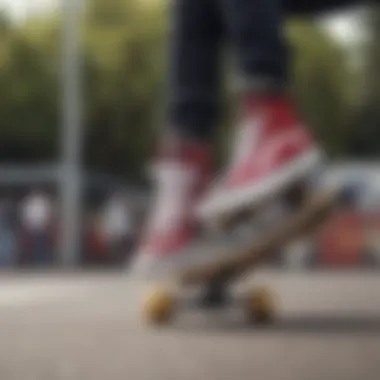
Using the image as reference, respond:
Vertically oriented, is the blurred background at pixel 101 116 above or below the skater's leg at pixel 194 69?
above

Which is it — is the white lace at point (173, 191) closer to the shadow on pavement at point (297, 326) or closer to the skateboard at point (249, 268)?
the skateboard at point (249, 268)

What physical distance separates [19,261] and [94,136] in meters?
3.39

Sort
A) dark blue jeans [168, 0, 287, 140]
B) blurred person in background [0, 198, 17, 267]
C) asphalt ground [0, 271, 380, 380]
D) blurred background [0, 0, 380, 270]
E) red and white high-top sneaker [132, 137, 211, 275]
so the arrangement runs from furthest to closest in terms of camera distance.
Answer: blurred background [0, 0, 380, 270] → blurred person in background [0, 198, 17, 267] → dark blue jeans [168, 0, 287, 140] → red and white high-top sneaker [132, 137, 211, 275] → asphalt ground [0, 271, 380, 380]

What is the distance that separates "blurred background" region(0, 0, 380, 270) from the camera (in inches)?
674

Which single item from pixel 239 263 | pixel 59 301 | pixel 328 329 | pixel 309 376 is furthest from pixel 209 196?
pixel 59 301

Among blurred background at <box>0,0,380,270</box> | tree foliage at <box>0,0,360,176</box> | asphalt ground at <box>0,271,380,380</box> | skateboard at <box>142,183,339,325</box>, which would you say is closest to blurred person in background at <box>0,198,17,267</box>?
blurred background at <box>0,0,380,270</box>

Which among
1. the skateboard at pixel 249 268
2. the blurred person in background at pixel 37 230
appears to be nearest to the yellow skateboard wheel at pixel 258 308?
the skateboard at pixel 249 268

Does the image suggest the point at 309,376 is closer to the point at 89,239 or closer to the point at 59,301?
the point at 59,301

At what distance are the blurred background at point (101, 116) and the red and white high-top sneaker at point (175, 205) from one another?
11165 mm

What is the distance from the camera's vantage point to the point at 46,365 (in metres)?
3.63

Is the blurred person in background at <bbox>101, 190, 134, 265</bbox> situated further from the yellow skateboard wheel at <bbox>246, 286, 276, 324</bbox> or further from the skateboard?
the yellow skateboard wheel at <bbox>246, 286, 276, 324</bbox>

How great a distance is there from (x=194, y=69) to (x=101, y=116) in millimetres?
13984

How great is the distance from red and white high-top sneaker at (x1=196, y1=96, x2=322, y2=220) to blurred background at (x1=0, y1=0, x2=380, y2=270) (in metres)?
11.6

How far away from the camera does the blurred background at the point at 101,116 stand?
1711 cm
